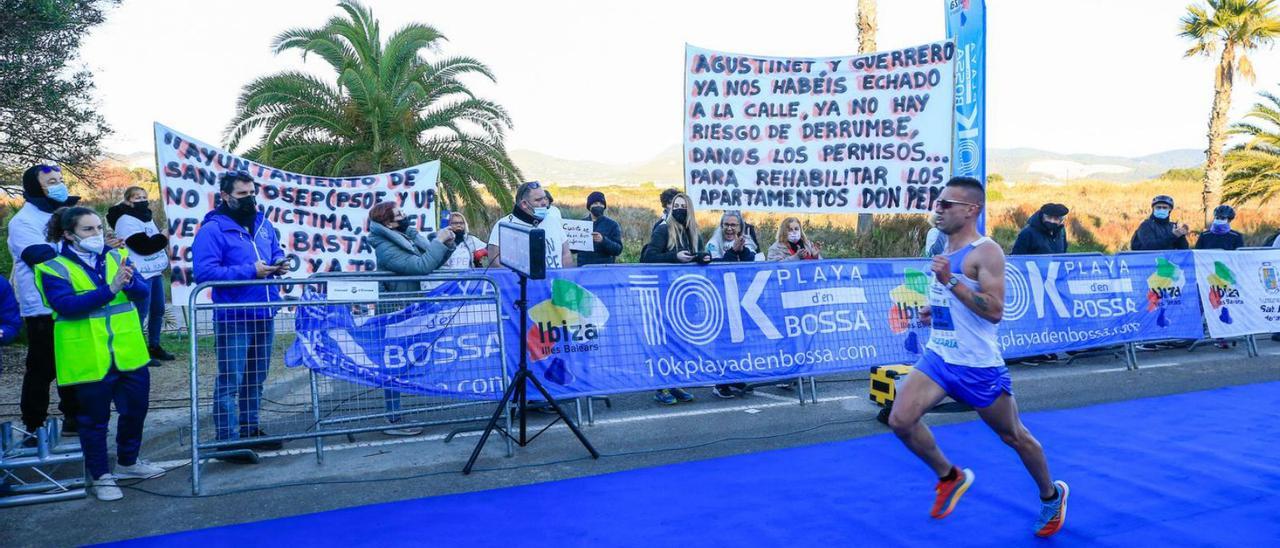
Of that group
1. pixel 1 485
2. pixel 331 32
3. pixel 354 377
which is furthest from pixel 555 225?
pixel 331 32

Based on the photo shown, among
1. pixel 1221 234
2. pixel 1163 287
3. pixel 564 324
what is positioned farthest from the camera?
pixel 1221 234

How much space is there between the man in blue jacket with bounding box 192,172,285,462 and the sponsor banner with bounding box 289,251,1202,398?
0.31 m

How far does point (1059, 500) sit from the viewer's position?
451 cm

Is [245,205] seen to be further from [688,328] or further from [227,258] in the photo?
[688,328]

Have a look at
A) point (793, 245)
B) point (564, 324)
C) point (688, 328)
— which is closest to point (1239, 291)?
point (793, 245)

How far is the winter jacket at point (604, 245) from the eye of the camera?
9.45 meters

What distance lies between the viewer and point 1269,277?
1129cm

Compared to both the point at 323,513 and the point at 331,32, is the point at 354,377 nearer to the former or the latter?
the point at 323,513

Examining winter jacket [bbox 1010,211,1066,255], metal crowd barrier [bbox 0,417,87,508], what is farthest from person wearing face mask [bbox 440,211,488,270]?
winter jacket [bbox 1010,211,1066,255]

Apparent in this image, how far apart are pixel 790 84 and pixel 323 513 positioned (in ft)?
22.8

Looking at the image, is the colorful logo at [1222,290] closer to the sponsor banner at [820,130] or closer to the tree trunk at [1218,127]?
the sponsor banner at [820,130]

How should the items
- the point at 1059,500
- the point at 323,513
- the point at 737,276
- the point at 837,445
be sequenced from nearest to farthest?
the point at 1059,500 → the point at 323,513 → the point at 837,445 → the point at 737,276

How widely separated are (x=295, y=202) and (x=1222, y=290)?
11.4 m

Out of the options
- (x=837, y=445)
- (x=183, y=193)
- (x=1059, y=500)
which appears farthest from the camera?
(x=183, y=193)
